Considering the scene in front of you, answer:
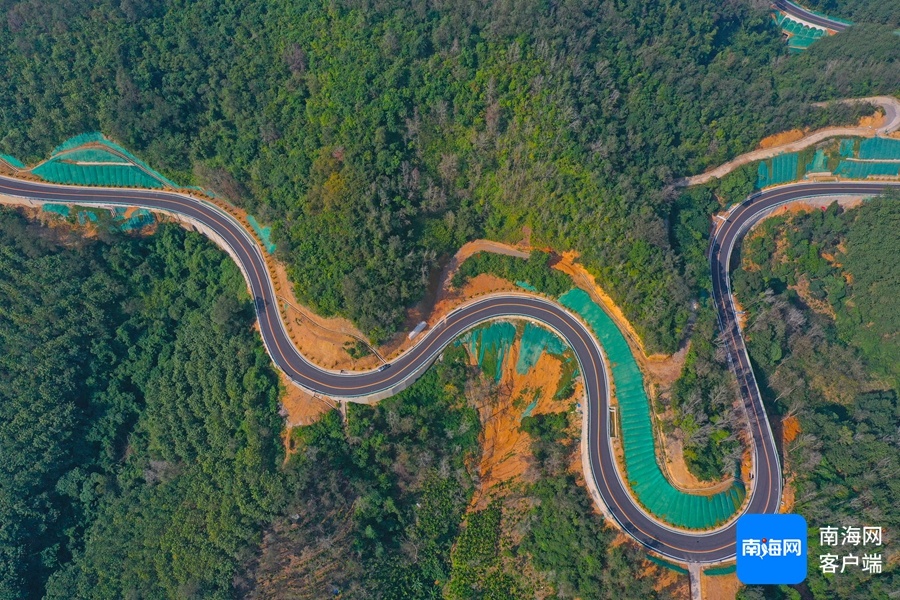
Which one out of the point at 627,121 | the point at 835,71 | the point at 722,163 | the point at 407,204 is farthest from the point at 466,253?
the point at 835,71

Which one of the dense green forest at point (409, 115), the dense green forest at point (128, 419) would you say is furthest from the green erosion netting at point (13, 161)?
the dense green forest at point (128, 419)

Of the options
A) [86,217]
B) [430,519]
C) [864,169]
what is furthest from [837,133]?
[86,217]

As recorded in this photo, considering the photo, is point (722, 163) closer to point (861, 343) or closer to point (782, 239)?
point (782, 239)

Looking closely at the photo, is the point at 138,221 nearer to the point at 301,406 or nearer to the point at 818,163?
the point at 301,406

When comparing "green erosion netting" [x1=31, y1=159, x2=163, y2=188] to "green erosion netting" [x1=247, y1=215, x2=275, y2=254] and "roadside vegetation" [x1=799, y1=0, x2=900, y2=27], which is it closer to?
"green erosion netting" [x1=247, y1=215, x2=275, y2=254]

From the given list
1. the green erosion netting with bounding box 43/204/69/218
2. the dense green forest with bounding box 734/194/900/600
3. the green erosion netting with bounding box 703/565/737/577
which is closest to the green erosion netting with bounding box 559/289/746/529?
the green erosion netting with bounding box 703/565/737/577

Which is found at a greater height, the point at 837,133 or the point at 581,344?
the point at 837,133

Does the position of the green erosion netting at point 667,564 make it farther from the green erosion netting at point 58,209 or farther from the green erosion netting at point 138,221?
the green erosion netting at point 58,209

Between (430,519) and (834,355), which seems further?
(834,355)
